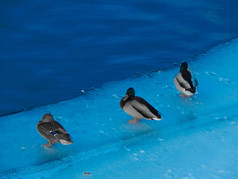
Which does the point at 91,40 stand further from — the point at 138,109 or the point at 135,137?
the point at 135,137

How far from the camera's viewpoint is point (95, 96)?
259 inches

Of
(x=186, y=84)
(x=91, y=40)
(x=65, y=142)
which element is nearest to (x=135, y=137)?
(x=65, y=142)

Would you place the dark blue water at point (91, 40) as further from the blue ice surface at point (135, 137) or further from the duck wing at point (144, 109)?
the duck wing at point (144, 109)

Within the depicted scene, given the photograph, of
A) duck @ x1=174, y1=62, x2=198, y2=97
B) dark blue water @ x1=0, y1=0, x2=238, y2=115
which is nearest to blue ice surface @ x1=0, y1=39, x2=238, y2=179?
duck @ x1=174, y1=62, x2=198, y2=97

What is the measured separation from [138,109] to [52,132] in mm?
1145

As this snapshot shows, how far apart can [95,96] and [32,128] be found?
3.97ft

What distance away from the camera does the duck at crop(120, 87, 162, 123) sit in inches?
214

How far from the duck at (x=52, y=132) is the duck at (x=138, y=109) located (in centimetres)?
98

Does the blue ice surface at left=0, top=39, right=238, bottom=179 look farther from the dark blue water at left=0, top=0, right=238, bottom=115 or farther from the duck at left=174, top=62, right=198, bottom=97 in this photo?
the dark blue water at left=0, top=0, right=238, bottom=115

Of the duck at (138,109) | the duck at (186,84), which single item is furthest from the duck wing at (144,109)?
the duck at (186,84)

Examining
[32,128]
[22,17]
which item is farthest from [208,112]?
[22,17]

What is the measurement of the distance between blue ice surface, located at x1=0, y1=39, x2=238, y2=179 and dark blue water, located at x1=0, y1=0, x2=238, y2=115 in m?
0.58

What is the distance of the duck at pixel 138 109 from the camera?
5.44 meters

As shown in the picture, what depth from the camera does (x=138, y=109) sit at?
5523 millimetres
